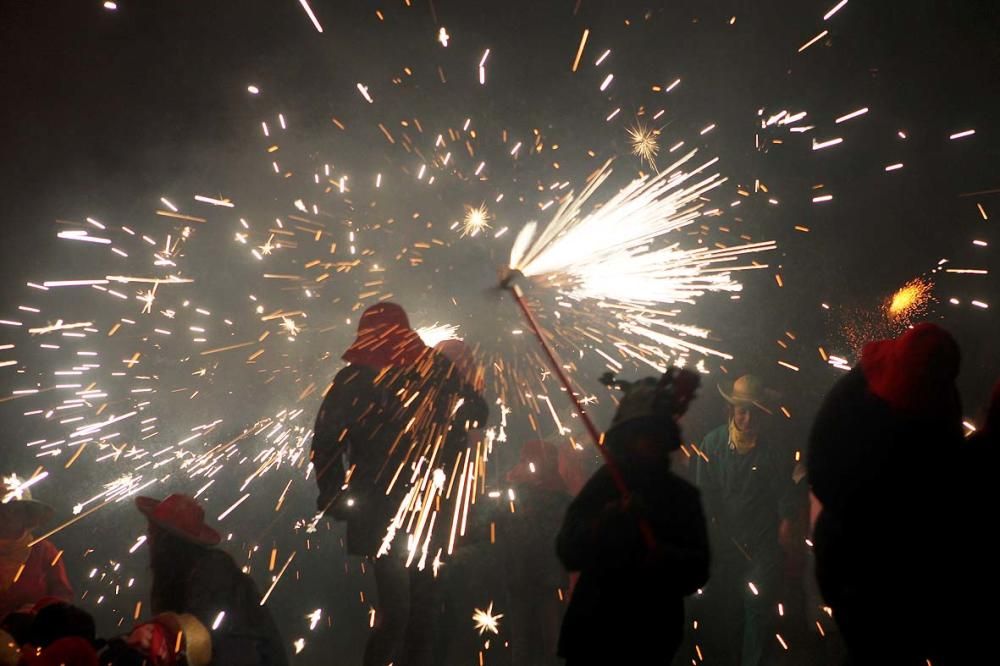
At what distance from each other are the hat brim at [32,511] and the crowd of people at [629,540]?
19 millimetres

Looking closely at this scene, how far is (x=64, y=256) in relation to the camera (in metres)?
10.3

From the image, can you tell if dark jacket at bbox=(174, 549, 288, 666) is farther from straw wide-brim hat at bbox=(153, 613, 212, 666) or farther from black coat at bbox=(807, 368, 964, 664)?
black coat at bbox=(807, 368, 964, 664)

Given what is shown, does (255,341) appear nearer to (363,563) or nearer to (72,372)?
(72,372)

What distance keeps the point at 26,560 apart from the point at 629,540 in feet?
18.3

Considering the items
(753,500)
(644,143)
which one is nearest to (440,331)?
(644,143)

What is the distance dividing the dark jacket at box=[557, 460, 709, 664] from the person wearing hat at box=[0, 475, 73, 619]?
484cm

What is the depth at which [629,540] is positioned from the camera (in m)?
2.17

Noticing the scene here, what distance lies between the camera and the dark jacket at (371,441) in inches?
130

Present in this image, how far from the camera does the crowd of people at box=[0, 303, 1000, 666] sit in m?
2.08

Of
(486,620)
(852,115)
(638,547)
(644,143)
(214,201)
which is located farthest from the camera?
(214,201)

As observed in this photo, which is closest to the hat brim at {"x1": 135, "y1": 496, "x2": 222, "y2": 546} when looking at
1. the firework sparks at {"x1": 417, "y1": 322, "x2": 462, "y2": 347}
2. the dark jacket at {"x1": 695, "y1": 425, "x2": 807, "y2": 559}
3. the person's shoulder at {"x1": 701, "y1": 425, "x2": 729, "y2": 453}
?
the dark jacket at {"x1": 695, "y1": 425, "x2": 807, "y2": 559}

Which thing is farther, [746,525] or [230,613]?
[746,525]

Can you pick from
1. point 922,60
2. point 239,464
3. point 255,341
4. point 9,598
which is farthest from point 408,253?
point 922,60

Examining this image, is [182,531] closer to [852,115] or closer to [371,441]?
[371,441]
